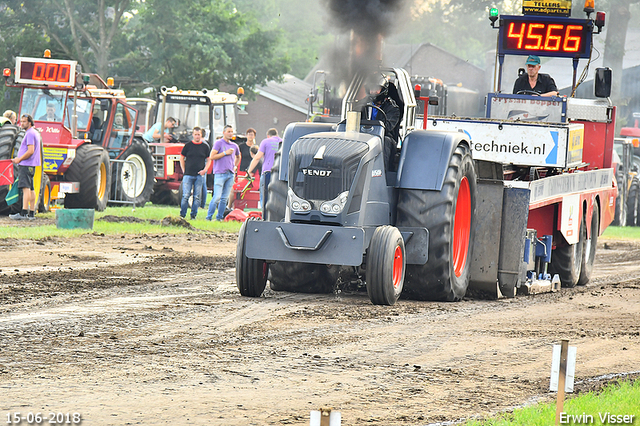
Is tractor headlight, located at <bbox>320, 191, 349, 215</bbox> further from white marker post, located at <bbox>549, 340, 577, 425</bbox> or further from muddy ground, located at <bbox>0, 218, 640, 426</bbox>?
white marker post, located at <bbox>549, 340, 577, 425</bbox>

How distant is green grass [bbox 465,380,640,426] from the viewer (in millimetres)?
5391

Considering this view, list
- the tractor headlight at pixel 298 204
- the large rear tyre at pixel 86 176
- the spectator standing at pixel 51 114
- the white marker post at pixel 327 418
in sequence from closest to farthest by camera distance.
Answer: the white marker post at pixel 327 418 → the tractor headlight at pixel 298 204 → the large rear tyre at pixel 86 176 → the spectator standing at pixel 51 114

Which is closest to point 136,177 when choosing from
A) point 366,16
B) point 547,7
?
point 547,7

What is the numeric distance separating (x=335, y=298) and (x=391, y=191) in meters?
1.25

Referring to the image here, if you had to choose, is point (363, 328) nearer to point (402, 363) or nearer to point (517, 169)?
point (402, 363)

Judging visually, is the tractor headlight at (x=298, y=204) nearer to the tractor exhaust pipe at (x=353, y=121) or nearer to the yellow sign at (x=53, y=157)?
the tractor exhaust pipe at (x=353, y=121)

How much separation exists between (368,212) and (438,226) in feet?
2.45

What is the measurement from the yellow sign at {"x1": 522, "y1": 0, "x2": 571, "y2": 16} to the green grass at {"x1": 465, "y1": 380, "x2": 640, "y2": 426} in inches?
323

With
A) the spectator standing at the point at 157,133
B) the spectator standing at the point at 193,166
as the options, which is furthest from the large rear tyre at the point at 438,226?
the spectator standing at the point at 157,133

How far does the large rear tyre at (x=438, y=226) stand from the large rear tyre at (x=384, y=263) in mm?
457

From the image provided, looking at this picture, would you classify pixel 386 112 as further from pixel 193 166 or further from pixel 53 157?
pixel 53 157

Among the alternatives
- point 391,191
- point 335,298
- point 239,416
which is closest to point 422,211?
point 391,191

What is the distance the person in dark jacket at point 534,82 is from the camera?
13.2 metres

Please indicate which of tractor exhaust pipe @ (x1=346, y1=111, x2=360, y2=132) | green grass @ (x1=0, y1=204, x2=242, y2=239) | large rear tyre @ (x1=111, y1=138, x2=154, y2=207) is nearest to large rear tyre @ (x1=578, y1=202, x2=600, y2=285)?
tractor exhaust pipe @ (x1=346, y1=111, x2=360, y2=132)
